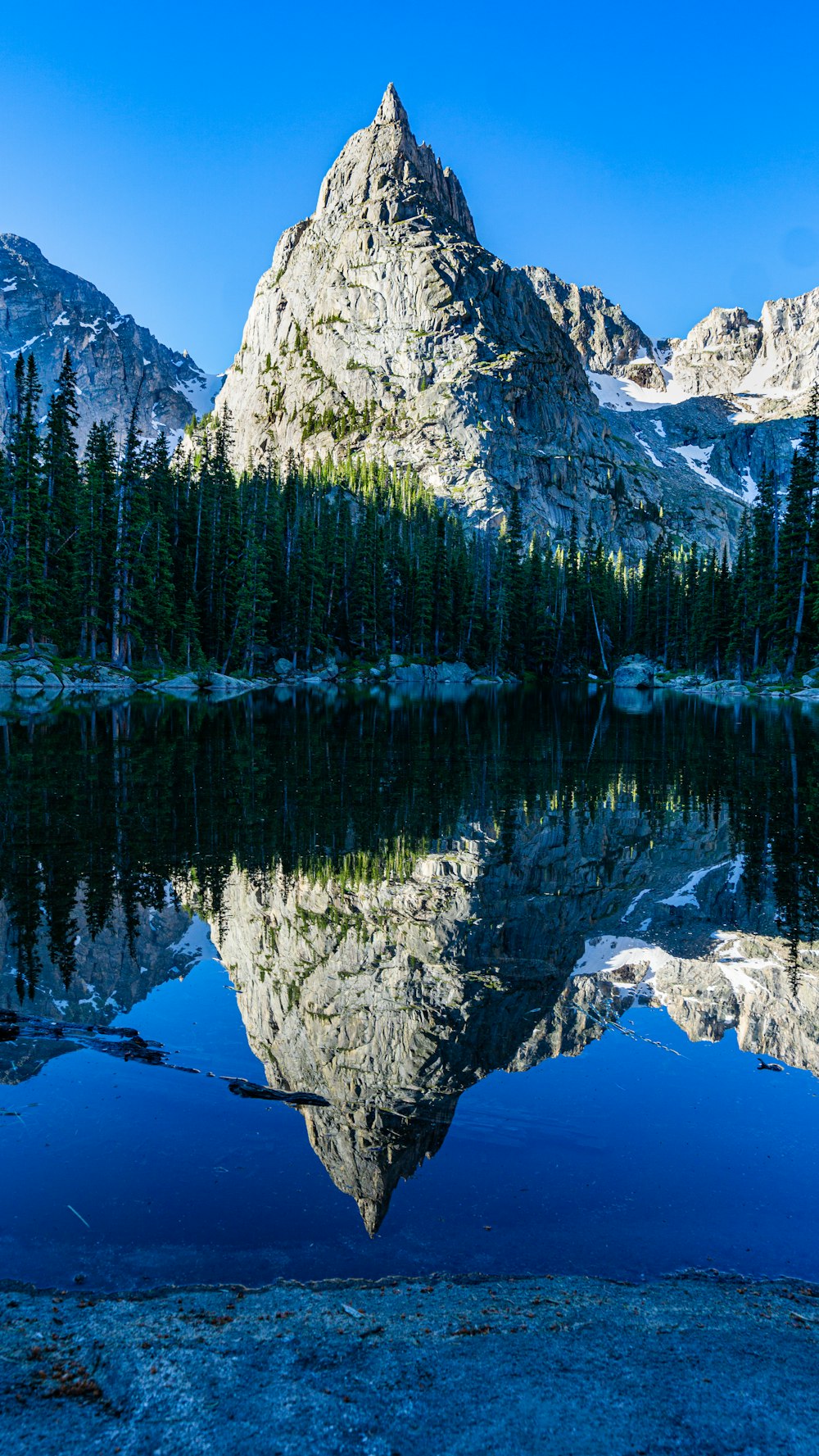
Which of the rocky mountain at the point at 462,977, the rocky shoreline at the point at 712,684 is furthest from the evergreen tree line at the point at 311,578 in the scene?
the rocky mountain at the point at 462,977

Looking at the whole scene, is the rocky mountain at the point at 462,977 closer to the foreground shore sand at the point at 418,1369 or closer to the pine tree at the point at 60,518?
the foreground shore sand at the point at 418,1369

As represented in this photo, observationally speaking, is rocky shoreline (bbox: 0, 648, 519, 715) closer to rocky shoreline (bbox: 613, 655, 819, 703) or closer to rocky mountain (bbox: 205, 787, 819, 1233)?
rocky shoreline (bbox: 613, 655, 819, 703)

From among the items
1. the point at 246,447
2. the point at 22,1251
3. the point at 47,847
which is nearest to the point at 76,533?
the point at 47,847

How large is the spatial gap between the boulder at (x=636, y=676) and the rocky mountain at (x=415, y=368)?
202 ft

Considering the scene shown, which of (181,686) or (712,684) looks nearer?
(181,686)

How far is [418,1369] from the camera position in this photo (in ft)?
10.5

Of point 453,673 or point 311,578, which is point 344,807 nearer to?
point 311,578

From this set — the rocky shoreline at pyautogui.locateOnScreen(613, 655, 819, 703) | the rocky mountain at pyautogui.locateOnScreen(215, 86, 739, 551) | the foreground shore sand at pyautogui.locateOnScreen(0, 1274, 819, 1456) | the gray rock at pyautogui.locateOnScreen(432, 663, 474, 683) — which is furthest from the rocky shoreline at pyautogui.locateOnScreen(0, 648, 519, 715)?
the rocky mountain at pyautogui.locateOnScreen(215, 86, 739, 551)

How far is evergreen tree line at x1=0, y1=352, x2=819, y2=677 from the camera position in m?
53.5

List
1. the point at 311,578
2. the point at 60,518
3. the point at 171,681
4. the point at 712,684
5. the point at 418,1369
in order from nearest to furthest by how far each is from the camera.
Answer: the point at 418,1369 → the point at 60,518 → the point at 171,681 → the point at 712,684 → the point at 311,578

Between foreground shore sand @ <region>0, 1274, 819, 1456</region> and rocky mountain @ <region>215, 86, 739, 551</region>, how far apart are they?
14976 cm

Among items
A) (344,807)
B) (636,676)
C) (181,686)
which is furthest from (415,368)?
(344,807)

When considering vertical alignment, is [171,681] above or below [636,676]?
below

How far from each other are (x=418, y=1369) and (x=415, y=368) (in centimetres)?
18490
